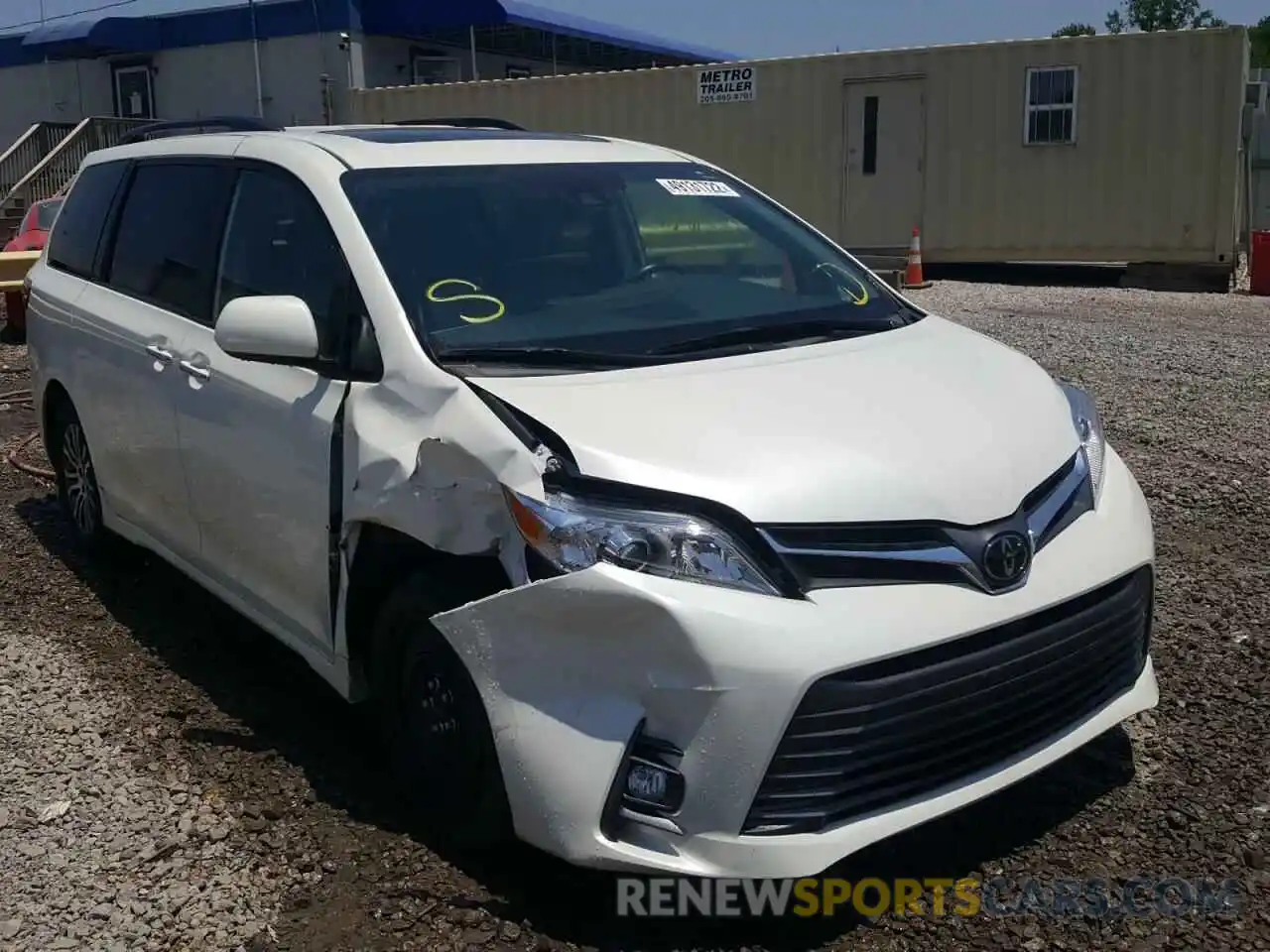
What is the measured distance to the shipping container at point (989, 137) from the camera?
50.9 ft

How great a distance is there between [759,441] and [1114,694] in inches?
45.6

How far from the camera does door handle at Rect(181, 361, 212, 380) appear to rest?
167 inches

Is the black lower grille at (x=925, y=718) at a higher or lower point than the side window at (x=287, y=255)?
lower

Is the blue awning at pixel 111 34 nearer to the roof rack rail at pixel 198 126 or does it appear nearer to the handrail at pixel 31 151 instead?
the handrail at pixel 31 151

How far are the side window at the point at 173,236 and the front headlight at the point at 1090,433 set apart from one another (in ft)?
8.93

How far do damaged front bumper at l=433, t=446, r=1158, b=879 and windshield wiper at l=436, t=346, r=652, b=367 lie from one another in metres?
0.74

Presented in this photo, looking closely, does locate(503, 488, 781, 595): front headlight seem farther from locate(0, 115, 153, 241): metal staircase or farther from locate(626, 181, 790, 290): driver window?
locate(0, 115, 153, 241): metal staircase

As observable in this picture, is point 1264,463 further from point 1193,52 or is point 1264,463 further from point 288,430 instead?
point 1193,52

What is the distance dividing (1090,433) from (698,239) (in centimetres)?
139

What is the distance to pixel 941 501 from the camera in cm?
295

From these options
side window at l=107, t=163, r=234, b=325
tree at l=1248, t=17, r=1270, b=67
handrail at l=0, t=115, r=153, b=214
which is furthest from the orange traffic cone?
tree at l=1248, t=17, r=1270, b=67

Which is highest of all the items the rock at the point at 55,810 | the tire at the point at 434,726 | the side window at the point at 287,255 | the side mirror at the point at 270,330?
the side window at the point at 287,255

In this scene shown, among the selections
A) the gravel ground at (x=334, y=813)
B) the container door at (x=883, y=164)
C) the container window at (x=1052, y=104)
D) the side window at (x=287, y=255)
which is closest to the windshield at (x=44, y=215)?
the gravel ground at (x=334, y=813)

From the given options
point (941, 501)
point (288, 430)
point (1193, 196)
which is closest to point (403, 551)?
point (288, 430)
